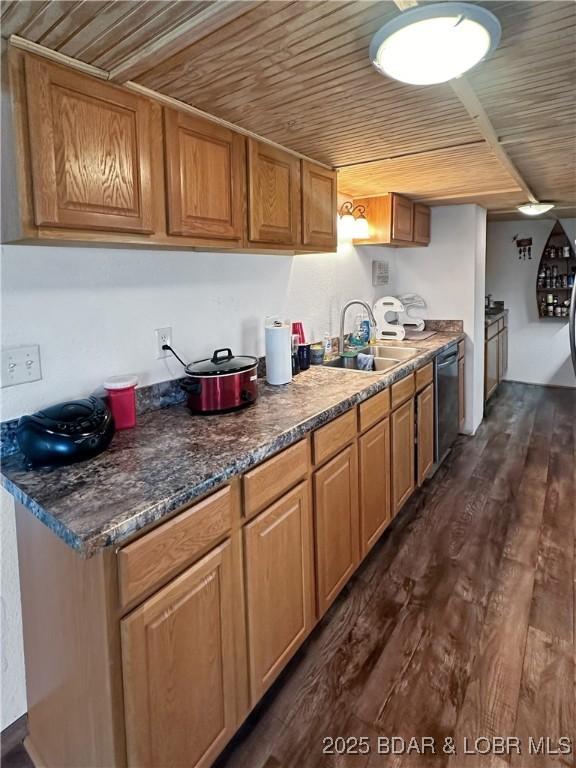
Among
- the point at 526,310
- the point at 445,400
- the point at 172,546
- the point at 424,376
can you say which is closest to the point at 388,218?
the point at 424,376

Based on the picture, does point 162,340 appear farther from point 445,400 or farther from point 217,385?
point 445,400

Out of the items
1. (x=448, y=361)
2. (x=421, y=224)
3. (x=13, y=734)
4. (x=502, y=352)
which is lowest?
(x=13, y=734)

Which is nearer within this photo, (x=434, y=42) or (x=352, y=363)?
(x=434, y=42)

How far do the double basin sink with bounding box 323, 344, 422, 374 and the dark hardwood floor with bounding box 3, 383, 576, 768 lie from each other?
35.7 inches

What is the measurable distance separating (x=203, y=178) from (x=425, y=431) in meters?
2.11

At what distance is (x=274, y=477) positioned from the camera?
1.51m

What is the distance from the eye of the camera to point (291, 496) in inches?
63.4

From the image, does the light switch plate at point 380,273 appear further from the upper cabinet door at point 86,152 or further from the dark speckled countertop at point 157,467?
the upper cabinet door at point 86,152

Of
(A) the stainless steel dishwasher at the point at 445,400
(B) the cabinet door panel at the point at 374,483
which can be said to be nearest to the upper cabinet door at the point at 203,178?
(B) the cabinet door panel at the point at 374,483

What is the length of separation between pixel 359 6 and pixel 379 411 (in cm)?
160

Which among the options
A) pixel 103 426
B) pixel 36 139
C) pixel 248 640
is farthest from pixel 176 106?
pixel 248 640

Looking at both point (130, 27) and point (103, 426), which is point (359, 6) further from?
point (103, 426)

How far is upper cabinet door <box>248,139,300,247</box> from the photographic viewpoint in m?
1.89

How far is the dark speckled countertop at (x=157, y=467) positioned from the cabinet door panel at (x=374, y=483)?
0.29m
